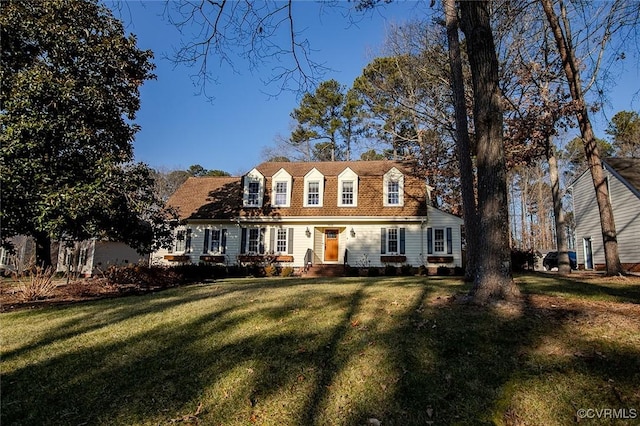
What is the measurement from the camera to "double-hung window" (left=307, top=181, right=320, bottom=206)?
22016 mm

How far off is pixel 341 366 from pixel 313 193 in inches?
717

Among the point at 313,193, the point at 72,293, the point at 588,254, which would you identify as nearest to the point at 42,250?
the point at 72,293

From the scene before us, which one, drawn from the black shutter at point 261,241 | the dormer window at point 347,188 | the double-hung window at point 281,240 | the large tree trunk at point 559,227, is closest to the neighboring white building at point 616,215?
the large tree trunk at point 559,227

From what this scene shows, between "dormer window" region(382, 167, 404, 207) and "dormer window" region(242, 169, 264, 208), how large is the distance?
7.27 metres

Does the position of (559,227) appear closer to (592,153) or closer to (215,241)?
(592,153)

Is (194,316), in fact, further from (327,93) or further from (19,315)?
(327,93)

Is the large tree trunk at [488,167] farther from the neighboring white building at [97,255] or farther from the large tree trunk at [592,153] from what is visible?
the neighboring white building at [97,255]

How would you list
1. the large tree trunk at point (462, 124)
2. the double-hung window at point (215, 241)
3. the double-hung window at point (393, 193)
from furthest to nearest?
the double-hung window at point (215, 241), the double-hung window at point (393, 193), the large tree trunk at point (462, 124)

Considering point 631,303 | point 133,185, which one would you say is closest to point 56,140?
point 133,185

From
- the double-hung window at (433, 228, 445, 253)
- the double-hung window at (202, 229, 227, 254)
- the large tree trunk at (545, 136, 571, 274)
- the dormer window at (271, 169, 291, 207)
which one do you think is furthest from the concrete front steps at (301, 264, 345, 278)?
the large tree trunk at (545, 136, 571, 274)

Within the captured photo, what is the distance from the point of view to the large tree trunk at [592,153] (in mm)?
11352

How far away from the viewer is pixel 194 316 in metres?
6.67

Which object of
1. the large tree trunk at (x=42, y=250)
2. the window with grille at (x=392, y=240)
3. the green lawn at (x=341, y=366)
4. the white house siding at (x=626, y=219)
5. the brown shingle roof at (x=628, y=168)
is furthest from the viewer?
the window with grille at (x=392, y=240)

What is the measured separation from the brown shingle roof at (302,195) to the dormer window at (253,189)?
1.18 ft
